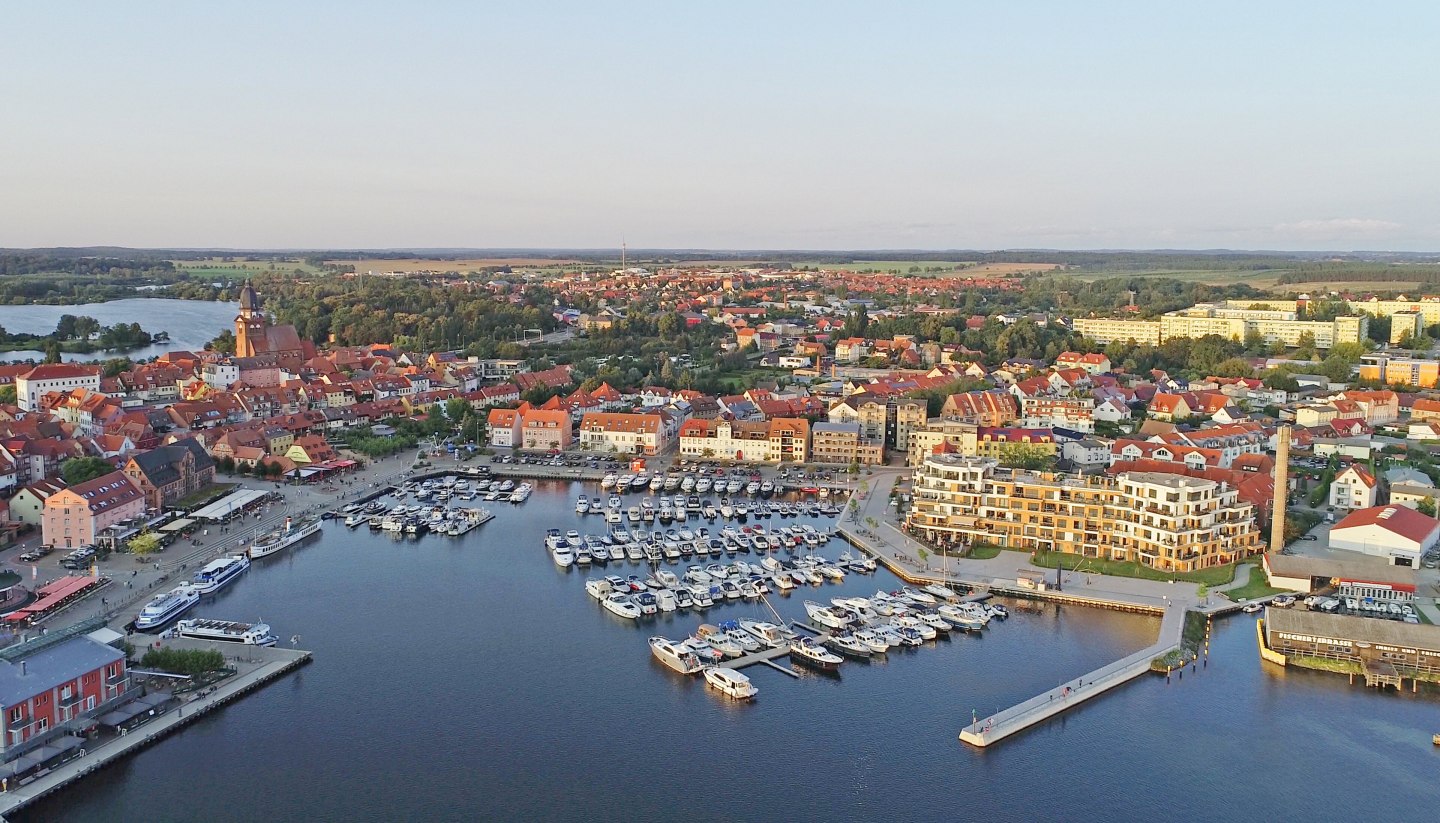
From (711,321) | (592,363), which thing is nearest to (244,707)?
(592,363)

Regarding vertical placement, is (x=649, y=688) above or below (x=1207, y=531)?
below

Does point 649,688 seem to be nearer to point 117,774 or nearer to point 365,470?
point 117,774

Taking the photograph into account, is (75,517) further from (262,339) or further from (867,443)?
(262,339)

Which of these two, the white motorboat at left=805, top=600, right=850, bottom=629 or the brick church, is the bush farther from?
the brick church

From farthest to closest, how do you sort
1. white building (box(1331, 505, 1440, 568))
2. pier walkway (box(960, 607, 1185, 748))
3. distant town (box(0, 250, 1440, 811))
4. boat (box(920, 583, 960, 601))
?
white building (box(1331, 505, 1440, 568)) → boat (box(920, 583, 960, 601)) → distant town (box(0, 250, 1440, 811)) → pier walkway (box(960, 607, 1185, 748))

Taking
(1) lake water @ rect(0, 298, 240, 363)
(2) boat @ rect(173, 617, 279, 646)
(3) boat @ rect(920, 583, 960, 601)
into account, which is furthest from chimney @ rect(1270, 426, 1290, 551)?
(1) lake water @ rect(0, 298, 240, 363)
